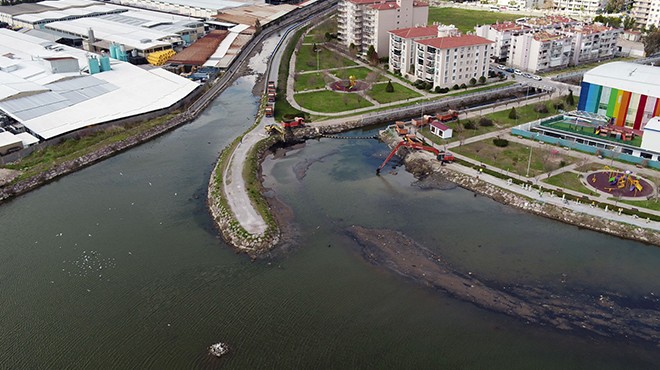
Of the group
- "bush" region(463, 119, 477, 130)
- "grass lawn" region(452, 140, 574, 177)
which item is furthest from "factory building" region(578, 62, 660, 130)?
"bush" region(463, 119, 477, 130)

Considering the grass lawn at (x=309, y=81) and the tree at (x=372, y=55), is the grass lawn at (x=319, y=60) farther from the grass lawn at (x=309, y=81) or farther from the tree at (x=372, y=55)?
the grass lawn at (x=309, y=81)

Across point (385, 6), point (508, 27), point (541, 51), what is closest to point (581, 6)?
point (508, 27)

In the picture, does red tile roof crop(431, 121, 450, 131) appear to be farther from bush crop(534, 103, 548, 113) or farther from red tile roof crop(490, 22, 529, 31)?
red tile roof crop(490, 22, 529, 31)

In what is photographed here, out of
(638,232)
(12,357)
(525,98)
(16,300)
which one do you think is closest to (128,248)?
(16,300)

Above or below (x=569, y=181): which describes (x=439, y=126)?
above

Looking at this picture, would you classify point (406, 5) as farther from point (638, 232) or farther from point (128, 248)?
point (128, 248)

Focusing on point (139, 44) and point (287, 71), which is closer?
point (287, 71)

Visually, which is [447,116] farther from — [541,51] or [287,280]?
[287,280]

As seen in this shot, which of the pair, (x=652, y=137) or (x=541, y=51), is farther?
(x=541, y=51)
